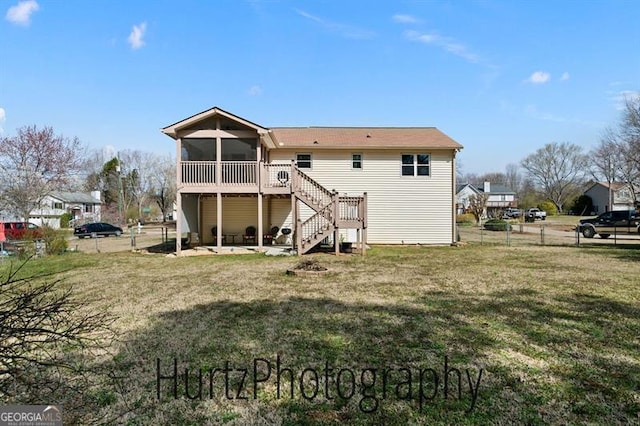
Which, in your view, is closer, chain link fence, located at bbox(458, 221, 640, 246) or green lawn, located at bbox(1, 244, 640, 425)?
green lawn, located at bbox(1, 244, 640, 425)

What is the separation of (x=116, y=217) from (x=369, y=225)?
123 ft

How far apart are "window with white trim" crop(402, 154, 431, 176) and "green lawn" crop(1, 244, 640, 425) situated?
330 inches

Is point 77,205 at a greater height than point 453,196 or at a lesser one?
greater

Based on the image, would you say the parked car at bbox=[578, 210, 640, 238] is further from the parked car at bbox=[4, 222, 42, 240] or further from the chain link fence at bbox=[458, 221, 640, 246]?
the parked car at bbox=[4, 222, 42, 240]

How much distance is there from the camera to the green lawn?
3195mm

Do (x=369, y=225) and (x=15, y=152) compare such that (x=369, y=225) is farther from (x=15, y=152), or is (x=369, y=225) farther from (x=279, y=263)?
(x=15, y=152)

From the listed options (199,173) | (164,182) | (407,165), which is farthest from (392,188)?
(164,182)

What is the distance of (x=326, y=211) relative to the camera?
13.7m

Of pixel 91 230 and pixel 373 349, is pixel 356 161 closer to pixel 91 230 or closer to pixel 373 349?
pixel 373 349

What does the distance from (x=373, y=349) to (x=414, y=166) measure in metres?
13.5

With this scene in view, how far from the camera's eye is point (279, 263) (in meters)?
11.5

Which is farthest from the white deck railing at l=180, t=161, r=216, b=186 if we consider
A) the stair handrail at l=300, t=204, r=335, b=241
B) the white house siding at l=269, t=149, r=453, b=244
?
the stair handrail at l=300, t=204, r=335, b=241

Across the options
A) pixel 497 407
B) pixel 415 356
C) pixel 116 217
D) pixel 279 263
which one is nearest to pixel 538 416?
pixel 497 407

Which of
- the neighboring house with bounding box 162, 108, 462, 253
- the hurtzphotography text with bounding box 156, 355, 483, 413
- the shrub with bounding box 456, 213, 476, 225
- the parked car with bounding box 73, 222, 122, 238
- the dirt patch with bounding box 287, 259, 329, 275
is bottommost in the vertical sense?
the hurtzphotography text with bounding box 156, 355, 483, 413
